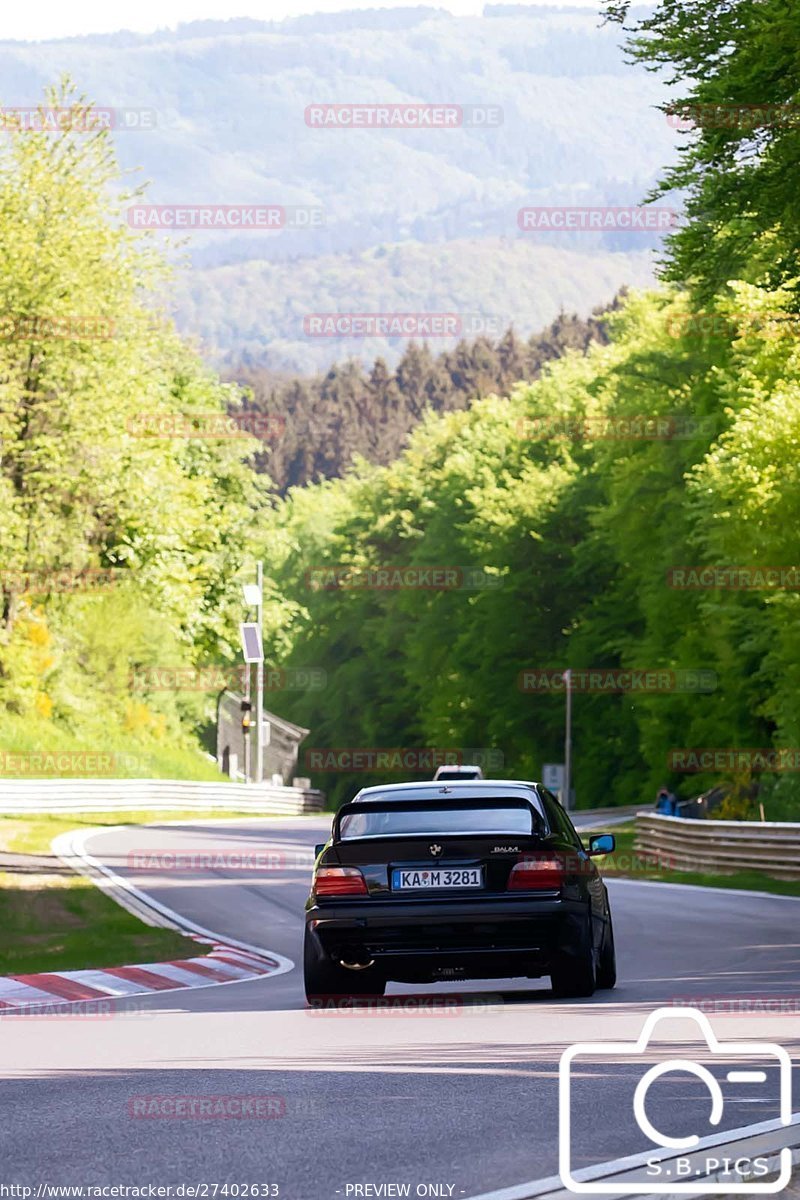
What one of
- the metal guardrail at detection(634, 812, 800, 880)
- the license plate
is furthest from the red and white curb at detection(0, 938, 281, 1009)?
the metal guardrail at detection(634, 812, 800, 880)

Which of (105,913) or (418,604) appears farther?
(418,604)

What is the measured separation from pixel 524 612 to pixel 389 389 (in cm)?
10728

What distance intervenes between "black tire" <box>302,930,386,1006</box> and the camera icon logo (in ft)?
8.92

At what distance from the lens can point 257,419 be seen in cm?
16800

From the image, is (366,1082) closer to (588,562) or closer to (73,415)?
(73,415)

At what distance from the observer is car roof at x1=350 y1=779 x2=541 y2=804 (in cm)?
1464

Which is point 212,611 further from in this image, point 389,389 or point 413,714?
point 389,389

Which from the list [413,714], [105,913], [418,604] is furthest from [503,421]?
[105,913]

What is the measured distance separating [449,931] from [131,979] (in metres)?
4.99

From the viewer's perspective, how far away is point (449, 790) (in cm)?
1479

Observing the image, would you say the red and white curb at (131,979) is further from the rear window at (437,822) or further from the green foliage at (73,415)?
the green foliage at (73,415)

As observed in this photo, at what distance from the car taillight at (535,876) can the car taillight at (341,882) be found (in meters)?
0.97

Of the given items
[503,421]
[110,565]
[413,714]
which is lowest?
[413,714]

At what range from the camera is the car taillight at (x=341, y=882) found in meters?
14.0
